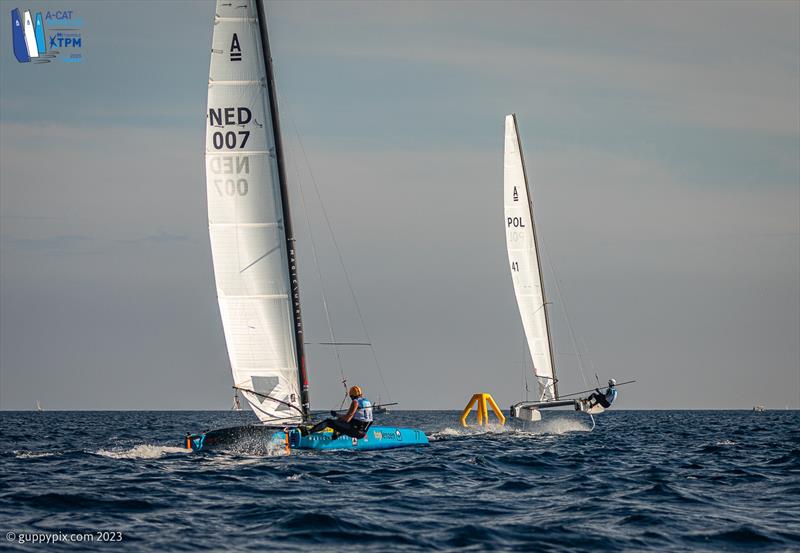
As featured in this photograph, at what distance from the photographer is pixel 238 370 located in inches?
1001

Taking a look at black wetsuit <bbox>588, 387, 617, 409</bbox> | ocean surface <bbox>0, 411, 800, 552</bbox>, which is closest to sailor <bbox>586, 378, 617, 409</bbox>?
black wetsuit <bbox>588, 387, 617, 409</bbox>

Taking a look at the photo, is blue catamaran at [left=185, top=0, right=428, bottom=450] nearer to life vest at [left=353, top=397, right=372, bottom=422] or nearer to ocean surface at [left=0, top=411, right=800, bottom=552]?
life vest at [left=353, top=397, right=372, bottom=422]

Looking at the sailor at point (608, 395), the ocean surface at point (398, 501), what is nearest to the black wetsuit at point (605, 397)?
the sailor at point (608, 395)

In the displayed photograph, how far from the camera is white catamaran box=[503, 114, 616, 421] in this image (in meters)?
44.0

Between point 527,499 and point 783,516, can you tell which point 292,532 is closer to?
point 527,499

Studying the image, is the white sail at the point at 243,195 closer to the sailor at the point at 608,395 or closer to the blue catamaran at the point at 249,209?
the blue catamaran at the point at 249,209

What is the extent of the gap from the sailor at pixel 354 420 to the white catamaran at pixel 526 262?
20528 millimetres

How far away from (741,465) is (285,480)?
10.7m

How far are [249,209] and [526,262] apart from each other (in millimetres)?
20963

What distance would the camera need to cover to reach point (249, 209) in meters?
25.3

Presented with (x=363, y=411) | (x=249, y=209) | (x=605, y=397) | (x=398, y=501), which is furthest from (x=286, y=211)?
(x=605, y=397)

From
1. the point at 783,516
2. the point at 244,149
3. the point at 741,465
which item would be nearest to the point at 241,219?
the point at 244,149

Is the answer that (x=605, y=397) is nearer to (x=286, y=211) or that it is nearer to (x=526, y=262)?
(x=526, y=262)

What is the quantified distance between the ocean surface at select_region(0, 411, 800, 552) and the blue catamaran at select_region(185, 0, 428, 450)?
2.71m
